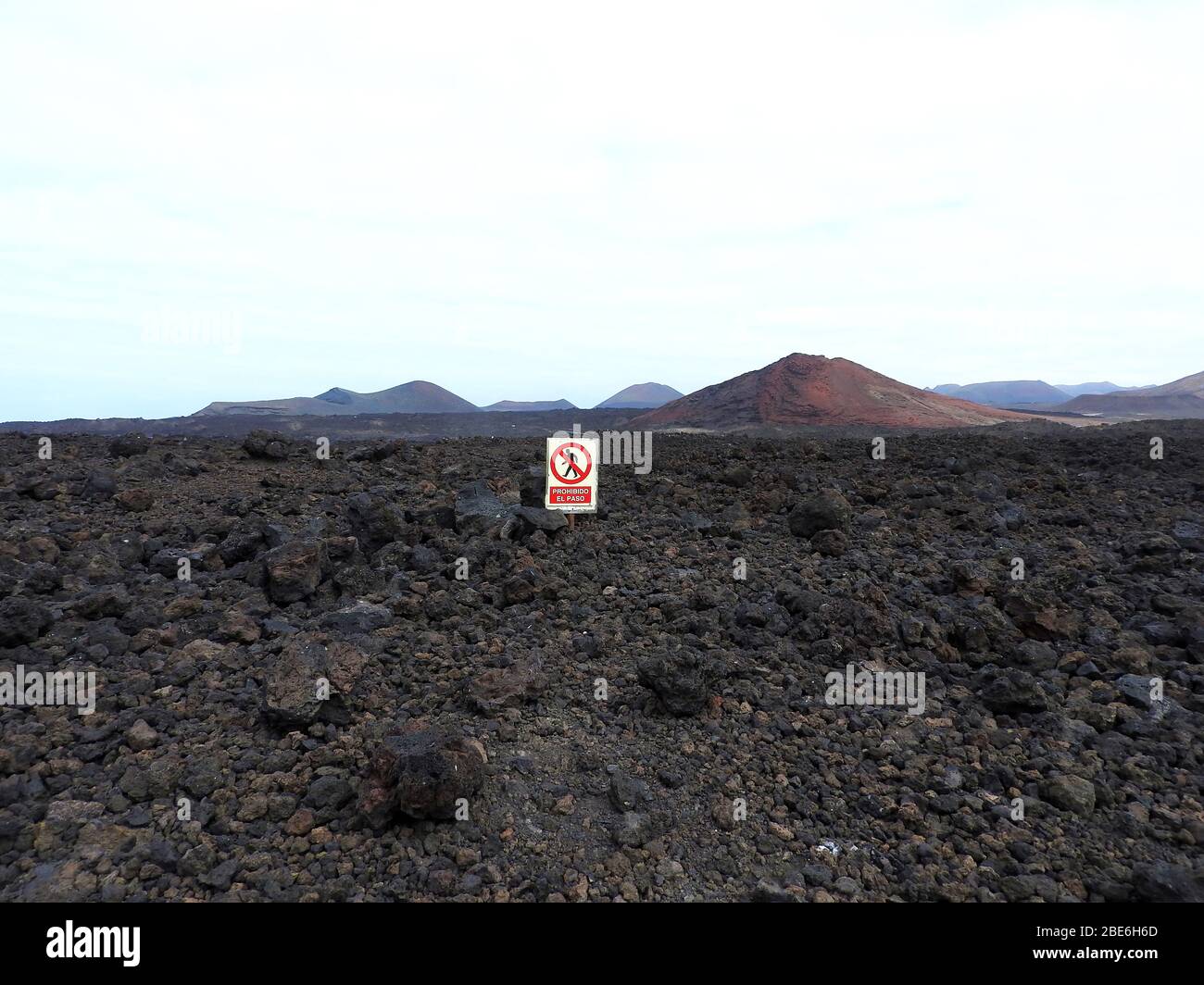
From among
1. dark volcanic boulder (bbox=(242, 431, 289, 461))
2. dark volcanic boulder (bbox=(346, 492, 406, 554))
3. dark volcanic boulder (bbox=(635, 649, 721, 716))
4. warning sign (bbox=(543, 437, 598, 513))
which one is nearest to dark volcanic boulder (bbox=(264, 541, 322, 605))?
dark volcanic boulder (bbox=(346, 492, 406, 554))

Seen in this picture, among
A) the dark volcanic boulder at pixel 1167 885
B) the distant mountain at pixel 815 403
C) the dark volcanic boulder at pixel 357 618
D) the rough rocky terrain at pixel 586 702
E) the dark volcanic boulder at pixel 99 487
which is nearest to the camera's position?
the dark volcanic boulder at pixel 1167 885

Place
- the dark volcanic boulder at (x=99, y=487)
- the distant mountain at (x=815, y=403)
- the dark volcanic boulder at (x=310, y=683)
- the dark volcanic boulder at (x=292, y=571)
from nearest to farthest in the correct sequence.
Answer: the dark volcanic boulder at (x=310, y=683), the dark volcanic boulder at (x=292, y=571), the dark volcanic boulder at (x=99, y=487), the distant mountain at (x=815, y=403)

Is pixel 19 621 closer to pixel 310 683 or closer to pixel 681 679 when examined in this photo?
pixel 310 683

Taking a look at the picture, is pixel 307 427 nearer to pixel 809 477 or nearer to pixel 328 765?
pixel 809 477

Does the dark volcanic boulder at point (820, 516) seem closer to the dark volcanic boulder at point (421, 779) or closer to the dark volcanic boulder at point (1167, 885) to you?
the dark volcanic boulder at point (1167, 885)

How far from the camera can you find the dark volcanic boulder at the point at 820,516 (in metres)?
6.91

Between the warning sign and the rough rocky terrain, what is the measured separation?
25 centimetres

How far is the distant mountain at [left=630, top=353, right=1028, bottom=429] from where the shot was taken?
113 feet

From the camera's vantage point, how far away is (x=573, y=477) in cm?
672

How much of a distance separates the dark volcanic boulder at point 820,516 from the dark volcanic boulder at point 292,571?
469cm

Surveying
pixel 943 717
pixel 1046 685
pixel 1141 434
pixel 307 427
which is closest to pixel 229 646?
pixel 943 717

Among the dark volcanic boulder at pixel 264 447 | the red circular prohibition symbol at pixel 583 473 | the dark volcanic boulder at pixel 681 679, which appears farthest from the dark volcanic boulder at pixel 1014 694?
the dark volcanic boulder at pixel 264 447

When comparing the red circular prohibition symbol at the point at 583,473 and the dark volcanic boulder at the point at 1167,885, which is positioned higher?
the red circular prohibition symbol at the point at 583,473

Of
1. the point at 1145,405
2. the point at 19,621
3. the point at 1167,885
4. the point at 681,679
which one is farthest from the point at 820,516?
the point at 1145,405
